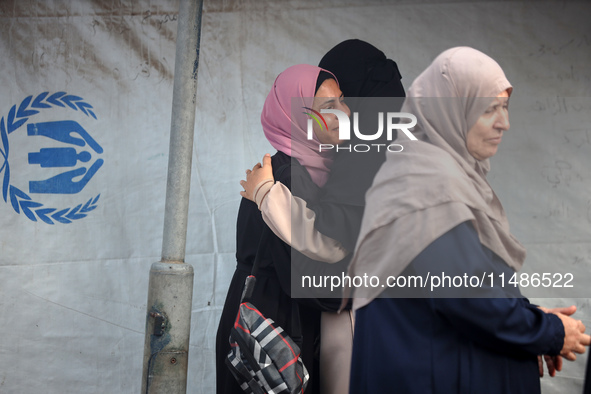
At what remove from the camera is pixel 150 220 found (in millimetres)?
3094

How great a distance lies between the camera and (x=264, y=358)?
6.47 feet

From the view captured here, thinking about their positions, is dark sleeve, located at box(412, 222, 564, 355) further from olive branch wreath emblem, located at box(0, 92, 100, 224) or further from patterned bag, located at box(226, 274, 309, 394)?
olive branch wreath emblem, located at box(0, 92, 100, 224)

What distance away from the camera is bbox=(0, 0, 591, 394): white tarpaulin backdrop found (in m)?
3.00

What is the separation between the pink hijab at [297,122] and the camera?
Result: 2.29 m

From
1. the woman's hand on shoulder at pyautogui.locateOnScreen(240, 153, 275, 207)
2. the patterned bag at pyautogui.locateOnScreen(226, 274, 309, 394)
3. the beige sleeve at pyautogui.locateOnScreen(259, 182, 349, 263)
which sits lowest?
the patterned bag at pyautogui.locateOnScreen(226, 274, 309, 394)

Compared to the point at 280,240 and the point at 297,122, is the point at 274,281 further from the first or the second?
the point at 297,122

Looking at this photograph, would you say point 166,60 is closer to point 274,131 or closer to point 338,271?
point 274,131

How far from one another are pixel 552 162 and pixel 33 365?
8.70ft

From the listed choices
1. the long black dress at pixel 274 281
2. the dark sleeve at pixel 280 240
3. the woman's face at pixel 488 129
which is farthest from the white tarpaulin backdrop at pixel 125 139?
the woman's face at pixel 488 129

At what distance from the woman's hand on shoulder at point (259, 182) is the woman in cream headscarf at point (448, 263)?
53cm

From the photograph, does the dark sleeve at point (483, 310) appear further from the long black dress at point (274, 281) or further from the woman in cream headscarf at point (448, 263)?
the long black dress at point (274, 281)

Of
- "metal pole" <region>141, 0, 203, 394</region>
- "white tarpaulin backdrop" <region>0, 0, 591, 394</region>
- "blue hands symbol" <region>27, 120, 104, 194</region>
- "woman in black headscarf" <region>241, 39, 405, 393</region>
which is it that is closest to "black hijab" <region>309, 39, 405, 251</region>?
"woman in black headscarf" <region>241, 39, 405, 393</region>

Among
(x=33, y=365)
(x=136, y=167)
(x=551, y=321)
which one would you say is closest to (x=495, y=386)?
(x=551, y=321)

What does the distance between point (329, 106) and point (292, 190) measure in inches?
14.9
